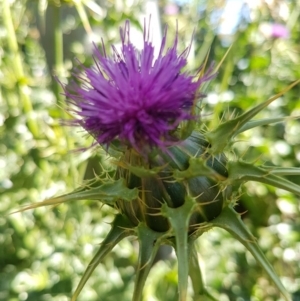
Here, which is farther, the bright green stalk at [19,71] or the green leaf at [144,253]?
the bright green stalk at [19,71]

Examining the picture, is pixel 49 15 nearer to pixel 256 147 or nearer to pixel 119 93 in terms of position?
pixel 256 147

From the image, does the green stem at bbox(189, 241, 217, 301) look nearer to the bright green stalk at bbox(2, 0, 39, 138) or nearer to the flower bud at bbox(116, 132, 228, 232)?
the flower bud at bbox(116, 132, 228, 232)

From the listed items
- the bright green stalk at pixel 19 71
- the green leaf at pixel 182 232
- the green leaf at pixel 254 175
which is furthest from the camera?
the bright green stalk at pixel 19 71

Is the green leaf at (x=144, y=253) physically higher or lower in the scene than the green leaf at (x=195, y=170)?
lower

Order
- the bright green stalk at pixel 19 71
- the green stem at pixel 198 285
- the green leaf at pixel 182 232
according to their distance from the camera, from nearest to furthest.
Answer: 1. the green leaf at pixel 182 232
2. the green stem at pixel 198 285
3. the bright green stalk at pixel 19 71

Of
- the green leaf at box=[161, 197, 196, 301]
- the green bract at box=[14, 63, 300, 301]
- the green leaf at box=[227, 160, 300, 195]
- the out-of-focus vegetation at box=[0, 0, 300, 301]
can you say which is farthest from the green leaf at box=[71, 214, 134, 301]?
the out-of-focus vegetation at box=[0, 0, 300, 301]

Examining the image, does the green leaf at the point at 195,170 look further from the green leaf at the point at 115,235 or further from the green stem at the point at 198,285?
the green stem at the point at 198,285

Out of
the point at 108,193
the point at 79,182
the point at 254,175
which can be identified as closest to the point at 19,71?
the point at 79,182

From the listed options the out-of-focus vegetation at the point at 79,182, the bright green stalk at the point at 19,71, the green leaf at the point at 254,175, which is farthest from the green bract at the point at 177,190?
the bright green stalk at the point at 19,71
